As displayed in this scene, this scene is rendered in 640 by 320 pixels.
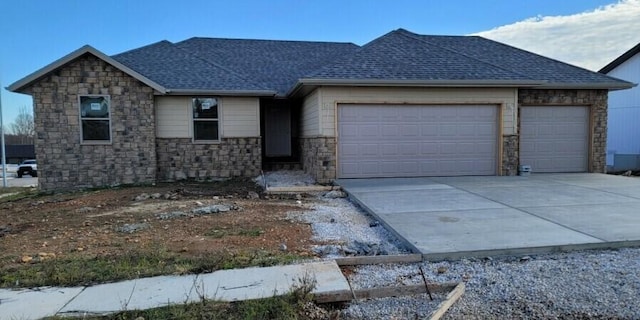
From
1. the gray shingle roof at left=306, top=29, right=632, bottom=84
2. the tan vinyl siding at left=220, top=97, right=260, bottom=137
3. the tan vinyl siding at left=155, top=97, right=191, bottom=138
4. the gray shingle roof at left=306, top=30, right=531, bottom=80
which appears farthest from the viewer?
the tan vinyl siding at left=220, top=97, right=260, bottom=137

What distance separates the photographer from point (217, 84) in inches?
527

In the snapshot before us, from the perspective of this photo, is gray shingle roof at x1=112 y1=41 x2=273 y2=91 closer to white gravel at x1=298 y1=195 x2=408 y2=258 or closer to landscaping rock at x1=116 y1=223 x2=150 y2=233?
white gravel at x1=298 y1=195 x2=408 y2=258

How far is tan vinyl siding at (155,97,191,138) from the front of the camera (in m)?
13.3

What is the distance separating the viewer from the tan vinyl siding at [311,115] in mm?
11705

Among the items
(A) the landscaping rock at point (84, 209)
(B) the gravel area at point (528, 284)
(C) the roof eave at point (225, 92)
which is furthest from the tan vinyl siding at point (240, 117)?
(B) the gravel area at point (528, 284)

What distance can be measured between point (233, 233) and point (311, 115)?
703cm

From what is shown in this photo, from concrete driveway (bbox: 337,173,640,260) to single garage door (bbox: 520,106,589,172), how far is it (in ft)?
5.52

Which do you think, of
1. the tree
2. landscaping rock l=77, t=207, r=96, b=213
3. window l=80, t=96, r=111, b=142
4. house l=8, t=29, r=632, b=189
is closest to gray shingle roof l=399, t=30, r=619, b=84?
house l=8, t=29, r=632, b=189

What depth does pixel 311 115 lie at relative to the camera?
12844mm

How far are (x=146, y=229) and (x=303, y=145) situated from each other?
8350 mm

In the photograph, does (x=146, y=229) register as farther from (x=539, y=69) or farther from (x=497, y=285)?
(x=539, y=69)

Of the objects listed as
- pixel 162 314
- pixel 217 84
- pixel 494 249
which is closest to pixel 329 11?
pixel 217 84

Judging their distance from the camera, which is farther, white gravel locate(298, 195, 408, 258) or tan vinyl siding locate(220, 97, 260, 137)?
tan vinyl siding locate(220, 97, 260, 137)

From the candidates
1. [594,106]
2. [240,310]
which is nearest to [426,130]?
[594,106]
